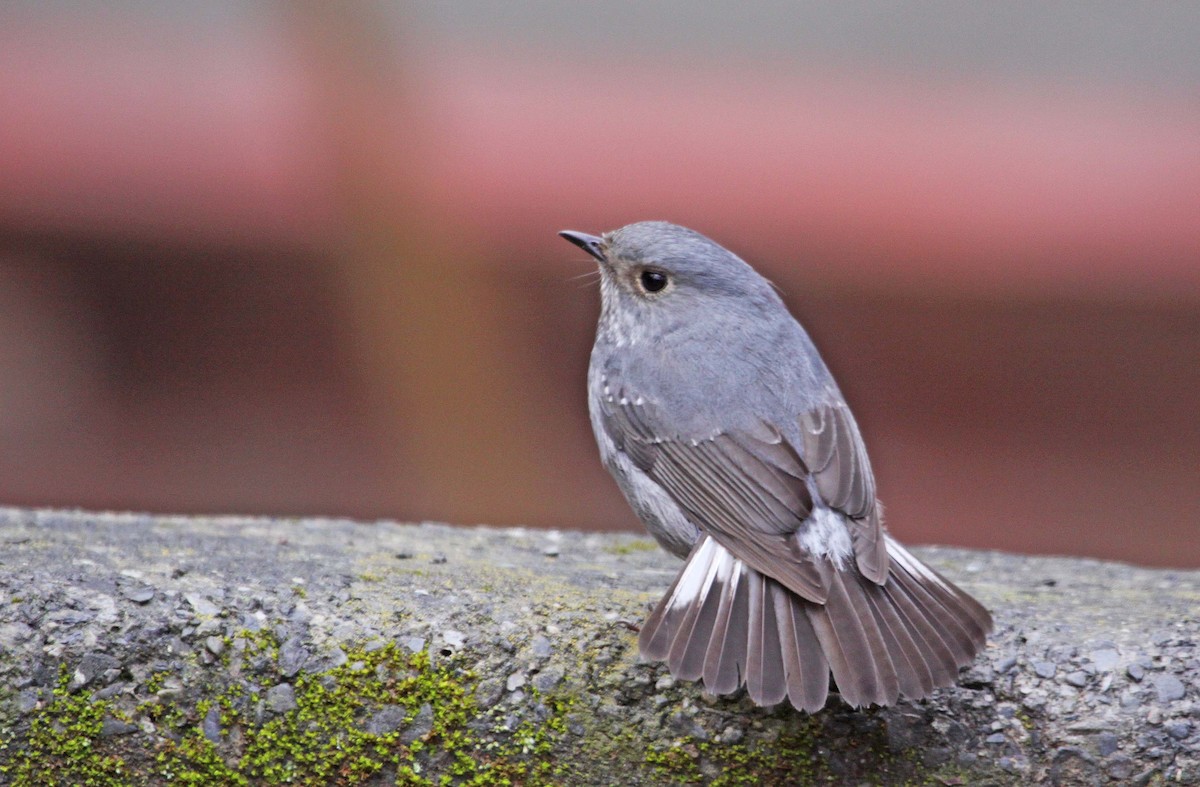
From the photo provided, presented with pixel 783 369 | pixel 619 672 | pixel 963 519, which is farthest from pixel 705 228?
pixel 619 672

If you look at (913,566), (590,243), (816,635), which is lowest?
(816,635)

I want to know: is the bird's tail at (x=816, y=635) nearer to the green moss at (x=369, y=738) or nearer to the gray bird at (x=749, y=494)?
the gray bird at (x=749, y=494)

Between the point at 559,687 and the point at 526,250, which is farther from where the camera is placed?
the point at 526,250

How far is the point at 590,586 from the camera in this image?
3.54 metres

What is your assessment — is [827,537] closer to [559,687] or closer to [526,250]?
[559,687]

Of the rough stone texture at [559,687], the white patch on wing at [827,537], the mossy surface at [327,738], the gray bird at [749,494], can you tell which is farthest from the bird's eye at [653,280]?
the mossy surface at [327,738]

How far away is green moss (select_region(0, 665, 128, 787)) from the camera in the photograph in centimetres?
276

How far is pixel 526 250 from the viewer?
262 inches

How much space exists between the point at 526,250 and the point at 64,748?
13.8 feet

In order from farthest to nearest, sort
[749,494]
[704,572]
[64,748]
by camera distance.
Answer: [749,494] < [704,572] < [64,748]

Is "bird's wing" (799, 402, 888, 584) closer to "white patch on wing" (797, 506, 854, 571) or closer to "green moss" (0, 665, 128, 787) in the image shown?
"white patch on wing" (797, 506, 854, 571)

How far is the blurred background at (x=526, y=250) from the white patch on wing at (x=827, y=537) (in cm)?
339

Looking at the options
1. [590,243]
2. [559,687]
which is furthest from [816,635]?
[590,243]

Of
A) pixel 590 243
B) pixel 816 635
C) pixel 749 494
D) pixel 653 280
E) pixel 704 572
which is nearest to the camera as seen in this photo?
pixel 816 635
